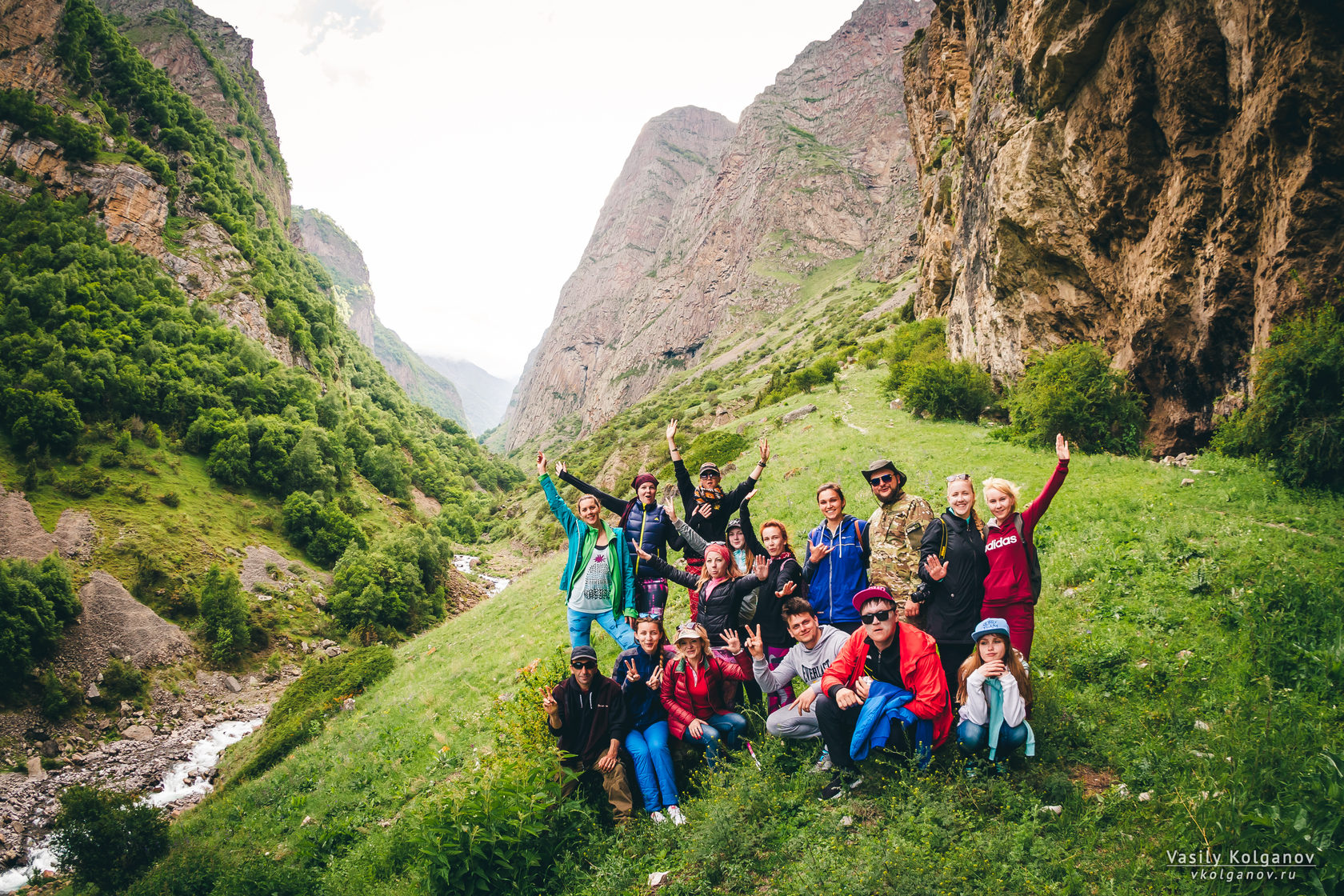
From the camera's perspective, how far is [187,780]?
20.6 m

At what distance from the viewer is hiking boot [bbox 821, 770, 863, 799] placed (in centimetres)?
480

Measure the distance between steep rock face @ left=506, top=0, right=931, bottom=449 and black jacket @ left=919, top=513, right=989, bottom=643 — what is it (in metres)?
91.1

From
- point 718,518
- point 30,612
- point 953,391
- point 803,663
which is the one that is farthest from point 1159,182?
point 30,612

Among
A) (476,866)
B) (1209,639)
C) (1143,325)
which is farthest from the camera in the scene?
(1143,325)

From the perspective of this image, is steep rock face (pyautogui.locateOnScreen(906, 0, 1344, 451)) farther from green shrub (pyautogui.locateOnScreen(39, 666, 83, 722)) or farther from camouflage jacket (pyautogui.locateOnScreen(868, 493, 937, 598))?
green shrub (pyautogui.locateOnScreen(39, 666, 83, 722))

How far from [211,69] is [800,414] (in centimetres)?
14366

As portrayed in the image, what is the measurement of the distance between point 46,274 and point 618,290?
522 ft

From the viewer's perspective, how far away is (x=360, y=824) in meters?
A: 8.23

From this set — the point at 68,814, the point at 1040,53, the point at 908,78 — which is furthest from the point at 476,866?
the point at 908,78

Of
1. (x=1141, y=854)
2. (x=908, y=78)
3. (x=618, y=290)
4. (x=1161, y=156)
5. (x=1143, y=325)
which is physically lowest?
(x=1141, y=854)

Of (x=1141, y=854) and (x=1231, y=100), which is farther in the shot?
(x=1231, y=100)

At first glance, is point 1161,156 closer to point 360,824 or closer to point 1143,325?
point 1143,325

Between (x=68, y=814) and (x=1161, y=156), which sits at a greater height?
(x=1161, y=156)

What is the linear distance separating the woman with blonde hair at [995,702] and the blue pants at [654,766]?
9.06 ft
